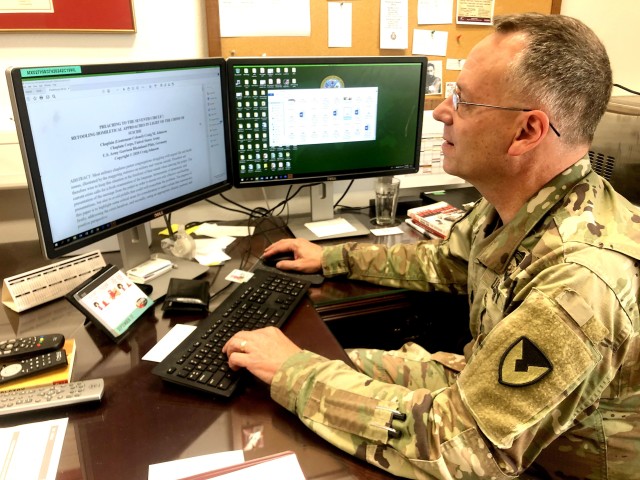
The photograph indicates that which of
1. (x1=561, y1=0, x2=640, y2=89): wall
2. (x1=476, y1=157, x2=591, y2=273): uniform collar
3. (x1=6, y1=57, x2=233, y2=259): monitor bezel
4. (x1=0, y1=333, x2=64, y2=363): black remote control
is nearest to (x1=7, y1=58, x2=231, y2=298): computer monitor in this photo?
(x1=6, y1=57, x2=233, y2=259): monitor bezel

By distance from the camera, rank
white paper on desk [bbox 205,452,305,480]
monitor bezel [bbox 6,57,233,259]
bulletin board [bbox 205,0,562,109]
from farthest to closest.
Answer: bulletin board [bbox 205,0,562,109]
monitor bezel [bbox 6,57,233,259]
white paper on desk [bbox 205,452,305,480]

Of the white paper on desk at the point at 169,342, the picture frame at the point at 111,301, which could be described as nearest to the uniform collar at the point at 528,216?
the white paper on desk at the point at 169,342

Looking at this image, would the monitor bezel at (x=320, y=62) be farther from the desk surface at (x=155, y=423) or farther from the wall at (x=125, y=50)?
the desk surface at (x=155, y=423)

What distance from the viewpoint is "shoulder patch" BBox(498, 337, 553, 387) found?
0.74 meters

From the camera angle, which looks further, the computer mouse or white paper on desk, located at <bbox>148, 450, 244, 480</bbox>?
the computer mouse

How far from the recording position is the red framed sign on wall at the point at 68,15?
53.2 inches

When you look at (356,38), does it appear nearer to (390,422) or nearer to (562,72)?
(562,72)

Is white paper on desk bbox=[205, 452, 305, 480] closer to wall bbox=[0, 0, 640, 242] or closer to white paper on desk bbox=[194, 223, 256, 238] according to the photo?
white paper on desk bbox=[194, 223, 256, 238]

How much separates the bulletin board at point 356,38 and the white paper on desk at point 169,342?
894 millimetres

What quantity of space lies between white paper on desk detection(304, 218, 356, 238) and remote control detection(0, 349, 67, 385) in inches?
31.7

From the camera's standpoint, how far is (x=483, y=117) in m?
1.00

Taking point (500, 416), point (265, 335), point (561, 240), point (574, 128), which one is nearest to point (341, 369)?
point (265, 335)

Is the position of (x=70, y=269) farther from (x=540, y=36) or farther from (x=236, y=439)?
(x=540, y=36)

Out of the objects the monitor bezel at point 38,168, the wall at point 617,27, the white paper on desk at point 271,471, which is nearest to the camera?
the white paper on desk at point 271,471
